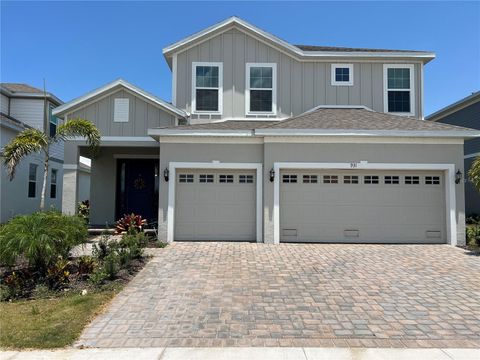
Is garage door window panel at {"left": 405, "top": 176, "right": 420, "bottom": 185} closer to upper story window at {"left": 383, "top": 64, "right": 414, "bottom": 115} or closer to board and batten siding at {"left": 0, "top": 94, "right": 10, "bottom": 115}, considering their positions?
upper story window at {"left": 383, "top": 64, "right": 414, "bottom": 115}

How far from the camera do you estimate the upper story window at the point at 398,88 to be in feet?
46.2

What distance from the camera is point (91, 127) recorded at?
11.7 meters

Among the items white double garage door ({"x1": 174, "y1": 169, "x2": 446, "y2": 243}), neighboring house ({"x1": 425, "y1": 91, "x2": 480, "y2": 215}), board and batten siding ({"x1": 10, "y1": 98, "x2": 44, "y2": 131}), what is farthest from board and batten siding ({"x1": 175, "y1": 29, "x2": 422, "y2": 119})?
board and batten siding ({"x1": 10, "y1": 98, "x2": 44, "y2": 131})

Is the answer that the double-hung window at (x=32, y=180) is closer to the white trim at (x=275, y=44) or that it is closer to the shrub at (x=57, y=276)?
the white trim at (x=275, y=44)

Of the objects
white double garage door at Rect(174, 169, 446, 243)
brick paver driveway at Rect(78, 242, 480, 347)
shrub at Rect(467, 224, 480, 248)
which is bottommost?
brick paver driveway at Rect(78, 242, 480, 347)

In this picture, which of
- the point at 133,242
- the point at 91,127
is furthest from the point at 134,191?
the point at 133,242

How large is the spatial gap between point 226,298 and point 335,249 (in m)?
5.13

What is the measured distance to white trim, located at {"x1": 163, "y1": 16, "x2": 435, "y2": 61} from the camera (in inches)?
541

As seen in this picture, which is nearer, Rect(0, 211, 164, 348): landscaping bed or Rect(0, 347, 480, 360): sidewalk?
Rect(0, 347, 480, 360): sidewalk

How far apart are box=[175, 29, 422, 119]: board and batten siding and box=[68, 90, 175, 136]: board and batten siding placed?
113cm

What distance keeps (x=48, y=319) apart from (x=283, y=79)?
1145 centimetres

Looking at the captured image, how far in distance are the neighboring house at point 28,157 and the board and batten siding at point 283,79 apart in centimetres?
756

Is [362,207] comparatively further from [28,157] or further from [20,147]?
[28,157]

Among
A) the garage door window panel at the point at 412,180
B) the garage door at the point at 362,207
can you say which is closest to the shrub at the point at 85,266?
the garage door at the point at 362,207
